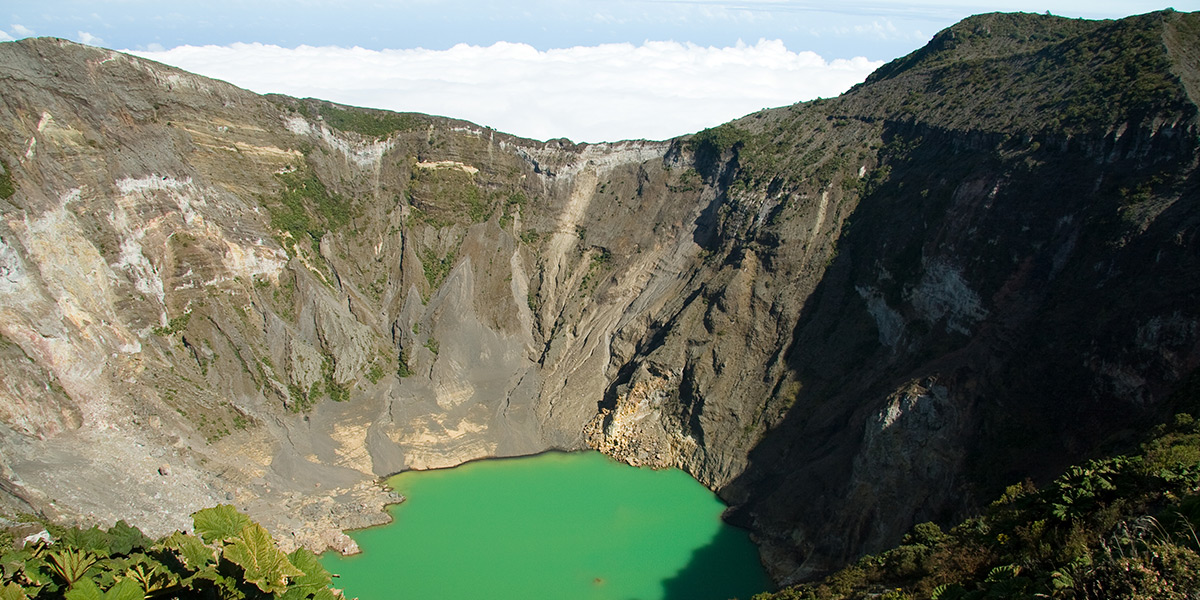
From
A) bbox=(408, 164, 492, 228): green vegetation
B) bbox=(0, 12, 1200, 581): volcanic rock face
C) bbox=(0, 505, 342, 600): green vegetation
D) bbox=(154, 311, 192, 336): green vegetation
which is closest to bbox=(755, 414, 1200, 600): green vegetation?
bbox=(0, 12, 1200, 581): volcanic rock face

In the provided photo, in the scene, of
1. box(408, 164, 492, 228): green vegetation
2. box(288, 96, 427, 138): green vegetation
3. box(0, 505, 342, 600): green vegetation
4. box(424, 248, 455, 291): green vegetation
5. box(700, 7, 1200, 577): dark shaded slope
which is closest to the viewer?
box(0, 505, 342, 600): green vegetation

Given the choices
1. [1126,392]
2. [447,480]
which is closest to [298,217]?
[447,480]

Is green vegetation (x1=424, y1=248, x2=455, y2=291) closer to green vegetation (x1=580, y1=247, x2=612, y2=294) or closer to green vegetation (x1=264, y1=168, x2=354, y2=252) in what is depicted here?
green vegetation (x1=264, y1=168, x2=354, y2=252)

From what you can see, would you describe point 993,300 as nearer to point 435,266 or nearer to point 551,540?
point 551,540

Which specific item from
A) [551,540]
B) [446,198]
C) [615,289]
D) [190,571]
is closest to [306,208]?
[446,198]

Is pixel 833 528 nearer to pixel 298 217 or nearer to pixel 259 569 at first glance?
pixel 259 569

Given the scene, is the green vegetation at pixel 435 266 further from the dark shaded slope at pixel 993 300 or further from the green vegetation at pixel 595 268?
the dark shaded slope at pixel 993 300
